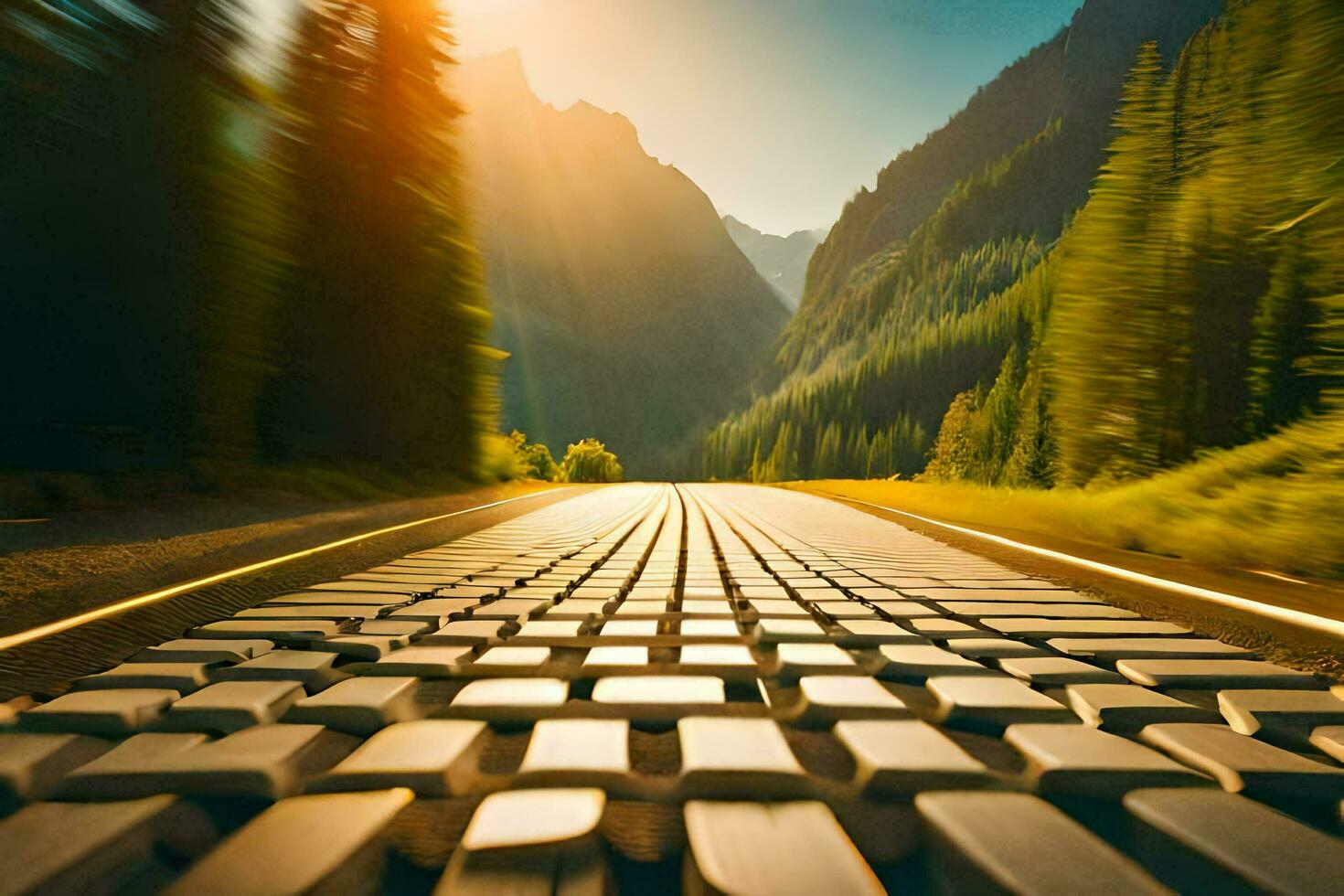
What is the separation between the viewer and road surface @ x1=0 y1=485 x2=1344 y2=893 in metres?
0.75

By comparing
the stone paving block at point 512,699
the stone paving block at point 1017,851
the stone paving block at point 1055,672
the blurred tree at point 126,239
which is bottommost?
the stone paving block at point 512,699

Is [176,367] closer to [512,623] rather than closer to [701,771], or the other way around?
[512,623]

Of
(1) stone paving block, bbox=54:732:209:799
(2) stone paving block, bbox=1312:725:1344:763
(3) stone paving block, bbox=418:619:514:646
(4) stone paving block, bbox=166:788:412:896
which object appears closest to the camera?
(4) stone paving block, bbox=166:788:412:896

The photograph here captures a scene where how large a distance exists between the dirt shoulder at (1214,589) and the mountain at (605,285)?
125m

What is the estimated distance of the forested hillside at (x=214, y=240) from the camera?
4.23 meters

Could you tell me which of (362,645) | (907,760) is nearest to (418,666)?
(362,645)

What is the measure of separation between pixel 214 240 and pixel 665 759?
273 inches

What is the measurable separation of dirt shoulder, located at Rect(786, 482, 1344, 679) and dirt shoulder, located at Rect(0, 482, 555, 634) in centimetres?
385

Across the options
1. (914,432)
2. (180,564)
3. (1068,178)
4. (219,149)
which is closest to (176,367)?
(219,149)

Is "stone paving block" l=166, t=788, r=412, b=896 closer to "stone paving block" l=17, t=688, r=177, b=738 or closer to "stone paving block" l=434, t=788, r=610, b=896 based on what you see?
"stone paving block" l=434, t=788, r=610, b=896

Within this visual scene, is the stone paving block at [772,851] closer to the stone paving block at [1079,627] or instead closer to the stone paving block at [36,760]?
the stone paving block at [36,760]

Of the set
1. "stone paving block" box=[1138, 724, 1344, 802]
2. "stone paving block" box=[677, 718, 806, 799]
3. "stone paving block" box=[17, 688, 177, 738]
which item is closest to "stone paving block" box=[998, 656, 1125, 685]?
"stone paving block" box=[1138, 724, 1344, 802]

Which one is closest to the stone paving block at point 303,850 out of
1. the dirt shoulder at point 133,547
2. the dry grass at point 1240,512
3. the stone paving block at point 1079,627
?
the dirt shoulder at point 133,547

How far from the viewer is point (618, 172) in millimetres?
181875
